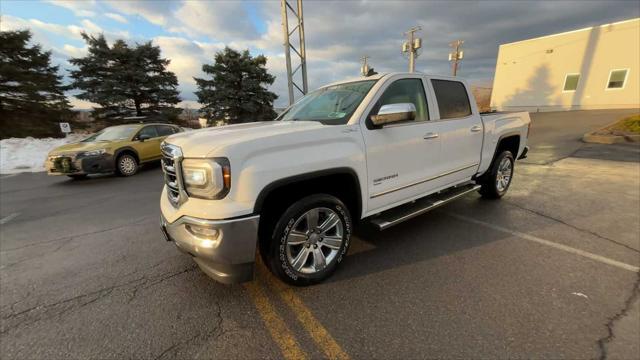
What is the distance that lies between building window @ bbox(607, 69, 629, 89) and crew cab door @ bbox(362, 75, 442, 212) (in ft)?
98.6

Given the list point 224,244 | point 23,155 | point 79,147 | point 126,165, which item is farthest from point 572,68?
point 23,155

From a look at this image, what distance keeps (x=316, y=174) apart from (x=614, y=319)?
102 inches

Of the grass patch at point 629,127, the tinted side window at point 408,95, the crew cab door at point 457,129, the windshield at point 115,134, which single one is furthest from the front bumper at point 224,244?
the grass patch at point 629,127

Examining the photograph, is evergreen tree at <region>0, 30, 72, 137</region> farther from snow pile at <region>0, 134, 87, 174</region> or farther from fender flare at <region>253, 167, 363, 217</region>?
fender flare at <region>253, 167, 363, 217</region>

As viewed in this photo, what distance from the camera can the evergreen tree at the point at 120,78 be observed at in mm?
19750

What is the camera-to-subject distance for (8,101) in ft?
56.0

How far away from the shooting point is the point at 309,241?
2.72 meters

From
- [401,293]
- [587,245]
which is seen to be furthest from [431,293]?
[587,245]

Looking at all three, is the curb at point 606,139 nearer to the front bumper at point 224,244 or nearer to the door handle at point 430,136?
the door handle at point 430,136

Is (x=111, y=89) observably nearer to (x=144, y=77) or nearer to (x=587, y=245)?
(x=144, y=77)

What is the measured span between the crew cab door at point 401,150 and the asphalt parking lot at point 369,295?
712 millimetres

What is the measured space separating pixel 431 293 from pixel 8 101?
24991mm

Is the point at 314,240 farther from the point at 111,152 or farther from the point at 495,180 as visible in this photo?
the point at 111,152

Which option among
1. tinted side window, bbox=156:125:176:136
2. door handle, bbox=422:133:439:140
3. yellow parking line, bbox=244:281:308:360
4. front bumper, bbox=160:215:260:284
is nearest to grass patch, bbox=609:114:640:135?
door handle, bbox=422:133:439:140
